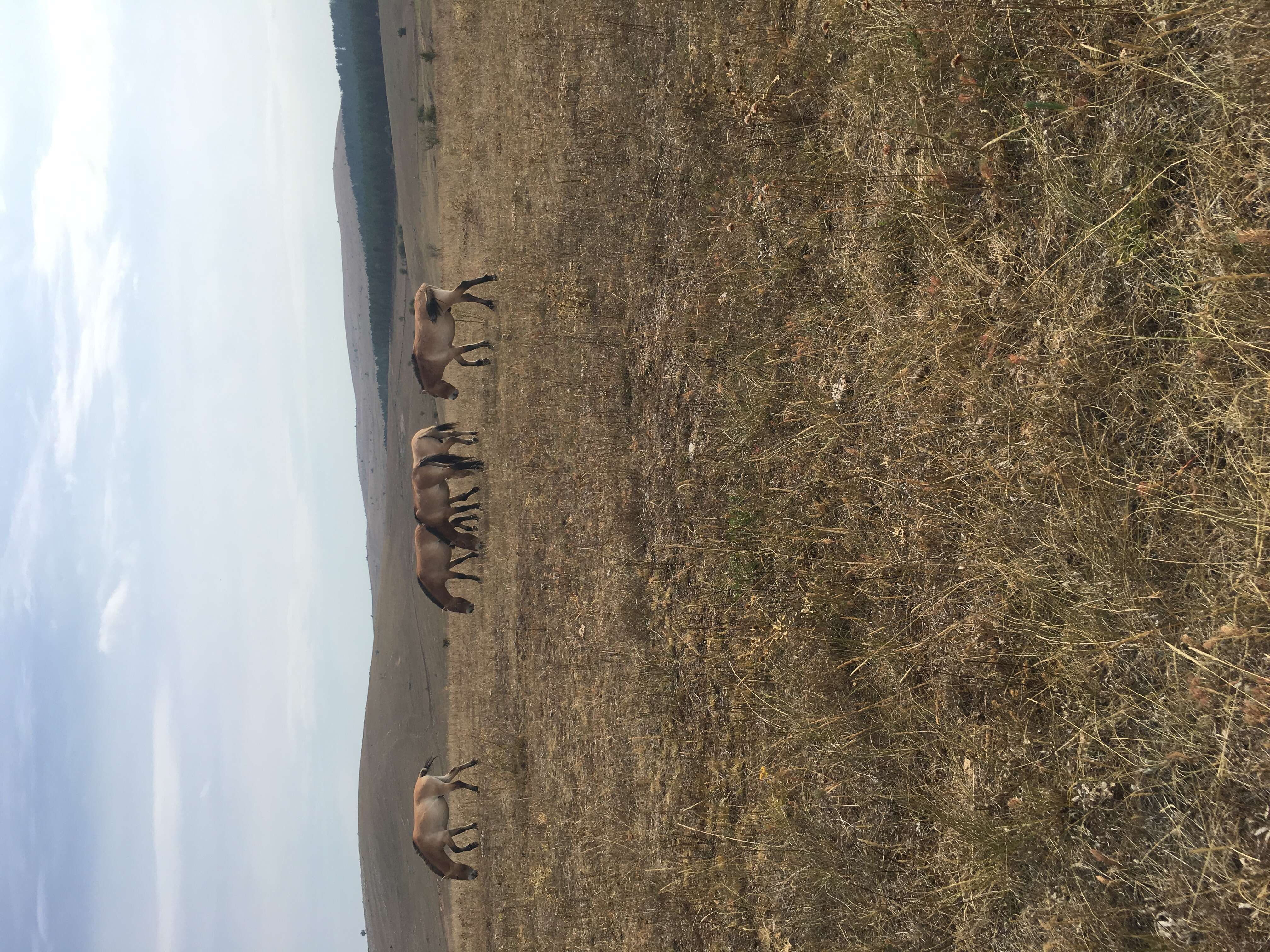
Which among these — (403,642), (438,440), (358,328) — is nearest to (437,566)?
(438,440)

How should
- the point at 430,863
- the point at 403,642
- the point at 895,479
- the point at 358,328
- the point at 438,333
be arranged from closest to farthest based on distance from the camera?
the point at 895,479 → the point at 438,333 → the point at 430,863 → the point at 403,642 → the point at 358,328

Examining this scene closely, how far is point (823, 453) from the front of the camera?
5.99 m

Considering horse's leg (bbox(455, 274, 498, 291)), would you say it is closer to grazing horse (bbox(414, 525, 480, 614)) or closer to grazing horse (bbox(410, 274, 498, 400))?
grazing horse (bbox(410, 274, 498, 400))

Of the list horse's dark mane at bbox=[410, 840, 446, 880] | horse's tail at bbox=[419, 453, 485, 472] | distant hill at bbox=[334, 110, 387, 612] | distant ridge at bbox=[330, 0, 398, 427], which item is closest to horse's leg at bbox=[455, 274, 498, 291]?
horse's tail at bbox=[419, 453, 485, 472]

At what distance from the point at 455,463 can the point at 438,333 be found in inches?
78.1

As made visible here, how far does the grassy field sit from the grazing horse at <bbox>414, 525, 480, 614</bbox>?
180 cm

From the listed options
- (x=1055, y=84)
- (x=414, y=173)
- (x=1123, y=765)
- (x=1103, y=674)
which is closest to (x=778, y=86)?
(x=1055, y=84)

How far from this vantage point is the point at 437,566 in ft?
37.3

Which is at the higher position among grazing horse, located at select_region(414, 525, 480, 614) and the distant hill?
the distant hill

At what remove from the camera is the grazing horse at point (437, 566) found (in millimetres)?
11281

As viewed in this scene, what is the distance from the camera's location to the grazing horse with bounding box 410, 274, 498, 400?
10.8 meters

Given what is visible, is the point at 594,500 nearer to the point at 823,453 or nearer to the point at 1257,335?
the point at 823,453

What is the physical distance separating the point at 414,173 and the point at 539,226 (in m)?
8.50

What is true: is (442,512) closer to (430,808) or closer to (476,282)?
(476,282)
